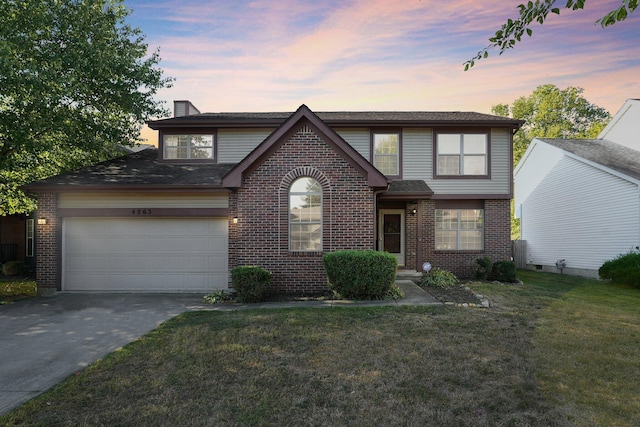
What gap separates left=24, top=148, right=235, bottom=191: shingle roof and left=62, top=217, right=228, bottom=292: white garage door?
3.79ft

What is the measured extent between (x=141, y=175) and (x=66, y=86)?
3.83 m

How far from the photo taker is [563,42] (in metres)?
12.1

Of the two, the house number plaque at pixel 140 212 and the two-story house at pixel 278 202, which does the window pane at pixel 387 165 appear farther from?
the house number plaque at pixel 140 212

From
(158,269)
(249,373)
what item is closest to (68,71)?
(158,269)

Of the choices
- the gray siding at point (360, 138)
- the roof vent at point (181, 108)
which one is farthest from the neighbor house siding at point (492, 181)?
the roof vent at point (181, 108)

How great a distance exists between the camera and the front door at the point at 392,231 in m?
15.1

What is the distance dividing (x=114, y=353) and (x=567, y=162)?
20.0 meters

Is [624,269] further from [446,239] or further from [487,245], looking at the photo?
[446,239]

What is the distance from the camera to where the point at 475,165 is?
14.8 metres

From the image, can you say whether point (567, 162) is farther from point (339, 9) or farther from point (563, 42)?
point (339, 9)

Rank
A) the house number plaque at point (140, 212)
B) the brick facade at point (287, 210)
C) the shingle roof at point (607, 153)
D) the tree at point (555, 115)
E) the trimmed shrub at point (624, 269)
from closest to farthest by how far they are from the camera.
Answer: the brick facade at point (287, 210), the house number plaque at point (140, 212), the trimmed shrub at point (624, 269), the shingle roof at point (607, 153), the tree at point (555, 115)

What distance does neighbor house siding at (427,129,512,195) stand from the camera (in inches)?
578

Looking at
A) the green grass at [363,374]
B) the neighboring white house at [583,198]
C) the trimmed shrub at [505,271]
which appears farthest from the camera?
the neighboring white house at [583,198]

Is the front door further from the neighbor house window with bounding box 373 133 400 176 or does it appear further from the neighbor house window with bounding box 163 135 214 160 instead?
the neighbor house window with bounding box 163 135 214 160
